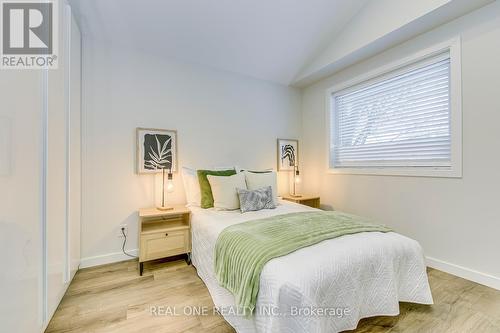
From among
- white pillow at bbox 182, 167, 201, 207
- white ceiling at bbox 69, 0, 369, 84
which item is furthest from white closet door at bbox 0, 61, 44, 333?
white pillow at bbox 182, 167, 201, 207

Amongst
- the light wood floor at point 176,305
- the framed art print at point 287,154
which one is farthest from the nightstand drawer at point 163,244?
the framed art print at point 287,154

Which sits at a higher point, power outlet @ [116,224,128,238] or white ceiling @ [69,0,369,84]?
white ceiling @ [69,0,369,84]

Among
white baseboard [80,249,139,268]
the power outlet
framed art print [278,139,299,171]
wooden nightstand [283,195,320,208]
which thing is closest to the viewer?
white baseboard [80,249,139,268]

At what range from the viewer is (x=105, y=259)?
2.47m

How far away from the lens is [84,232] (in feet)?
7.85

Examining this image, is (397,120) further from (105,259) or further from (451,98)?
(105,259)

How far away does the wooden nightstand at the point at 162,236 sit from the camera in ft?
7.38

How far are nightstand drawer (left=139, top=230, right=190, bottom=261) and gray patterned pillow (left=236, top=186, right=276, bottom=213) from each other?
71cm

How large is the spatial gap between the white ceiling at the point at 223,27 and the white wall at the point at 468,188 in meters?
0.96

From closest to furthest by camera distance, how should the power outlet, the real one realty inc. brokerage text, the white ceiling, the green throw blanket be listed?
the real one realty inc. brokerage text < the green throw blanket < the white ceiling < the power outlet

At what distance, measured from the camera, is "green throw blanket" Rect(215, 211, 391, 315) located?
4.26 ft

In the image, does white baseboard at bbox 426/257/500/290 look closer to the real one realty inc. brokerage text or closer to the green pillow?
the real one realty inc. brokerage text

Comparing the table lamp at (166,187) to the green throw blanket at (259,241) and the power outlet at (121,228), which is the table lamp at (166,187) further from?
the green throw blanket at (259,241)

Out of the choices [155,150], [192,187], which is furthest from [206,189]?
[155,150]
